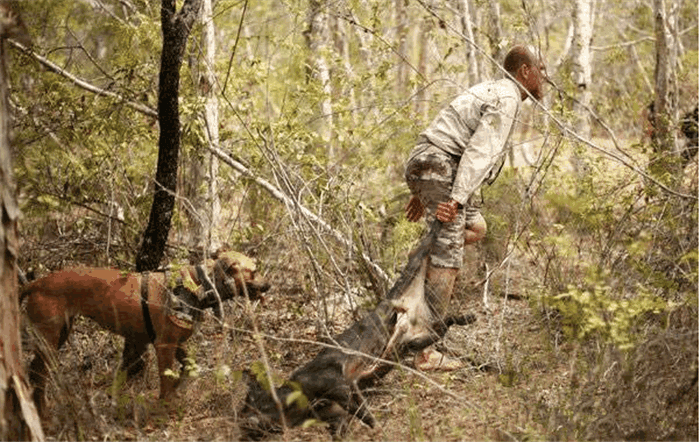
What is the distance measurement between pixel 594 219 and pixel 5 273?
156 inches

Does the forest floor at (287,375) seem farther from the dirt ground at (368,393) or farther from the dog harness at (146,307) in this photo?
the dog harness at (146,307)

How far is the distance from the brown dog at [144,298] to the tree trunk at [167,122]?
61cm

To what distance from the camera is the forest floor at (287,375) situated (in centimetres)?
516

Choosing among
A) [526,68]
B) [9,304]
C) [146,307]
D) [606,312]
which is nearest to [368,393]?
[146,307]

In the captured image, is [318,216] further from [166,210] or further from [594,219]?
[594,219]

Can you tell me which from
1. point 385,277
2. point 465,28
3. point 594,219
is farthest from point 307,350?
point 465,28

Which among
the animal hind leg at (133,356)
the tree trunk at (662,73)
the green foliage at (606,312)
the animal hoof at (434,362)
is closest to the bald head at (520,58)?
the green foliage at (606,312)

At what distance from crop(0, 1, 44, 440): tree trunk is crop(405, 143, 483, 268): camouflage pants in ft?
9.42

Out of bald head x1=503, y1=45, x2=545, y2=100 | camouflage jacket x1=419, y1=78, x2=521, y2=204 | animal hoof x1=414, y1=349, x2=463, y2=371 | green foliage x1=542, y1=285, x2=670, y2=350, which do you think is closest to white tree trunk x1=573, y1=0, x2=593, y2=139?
bald head x1=503, y1=45, x2=545, y2=100

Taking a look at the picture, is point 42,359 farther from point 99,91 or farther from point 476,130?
point 476,130

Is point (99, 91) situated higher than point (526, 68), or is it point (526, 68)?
point (526, 68)

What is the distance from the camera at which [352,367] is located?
18.2 feet

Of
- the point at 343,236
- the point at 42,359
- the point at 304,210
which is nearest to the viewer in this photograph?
the point at 42,359

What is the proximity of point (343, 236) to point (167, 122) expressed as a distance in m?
1.70
